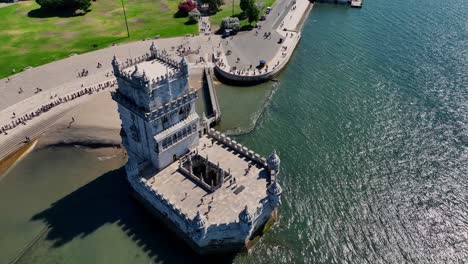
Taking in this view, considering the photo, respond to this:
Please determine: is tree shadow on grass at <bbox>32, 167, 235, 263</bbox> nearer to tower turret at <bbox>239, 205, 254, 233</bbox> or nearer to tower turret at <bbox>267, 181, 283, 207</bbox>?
tower turret at <bbox>239, 205, 254, 233</bbox>

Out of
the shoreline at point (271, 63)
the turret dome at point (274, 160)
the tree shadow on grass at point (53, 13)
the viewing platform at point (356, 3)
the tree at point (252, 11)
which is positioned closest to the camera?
the turret dome at point (274, 160)

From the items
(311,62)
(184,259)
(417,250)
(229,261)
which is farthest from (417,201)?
(311,62)

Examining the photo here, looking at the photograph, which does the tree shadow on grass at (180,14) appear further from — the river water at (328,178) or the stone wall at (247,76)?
the river water at (328,178)

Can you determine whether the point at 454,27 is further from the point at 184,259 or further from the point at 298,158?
the point at 184,259

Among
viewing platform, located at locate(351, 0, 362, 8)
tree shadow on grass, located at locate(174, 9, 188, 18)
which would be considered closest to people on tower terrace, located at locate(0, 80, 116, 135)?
tree shadow on grass, located at locate(174, 9, 188, 18)

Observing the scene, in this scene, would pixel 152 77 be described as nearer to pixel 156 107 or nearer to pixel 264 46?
pixel 156 107

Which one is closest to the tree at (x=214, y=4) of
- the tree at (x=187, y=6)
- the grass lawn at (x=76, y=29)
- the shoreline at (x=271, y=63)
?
the tree at (x=187, y=6)

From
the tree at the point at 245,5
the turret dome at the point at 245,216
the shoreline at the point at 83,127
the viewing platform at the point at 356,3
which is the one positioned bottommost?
the shoreline at the point at 83,127
